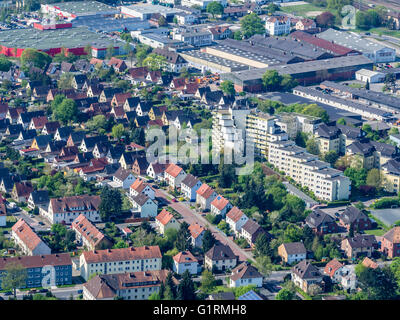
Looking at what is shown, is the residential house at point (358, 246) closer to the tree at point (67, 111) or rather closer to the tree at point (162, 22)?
the tree at point (67, 111)

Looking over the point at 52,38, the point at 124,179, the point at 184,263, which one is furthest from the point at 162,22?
the point at 184,263

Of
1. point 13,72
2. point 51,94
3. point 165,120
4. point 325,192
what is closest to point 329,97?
point 165,120

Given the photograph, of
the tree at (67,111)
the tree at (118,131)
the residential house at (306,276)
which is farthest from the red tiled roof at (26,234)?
the tree at (67,111)

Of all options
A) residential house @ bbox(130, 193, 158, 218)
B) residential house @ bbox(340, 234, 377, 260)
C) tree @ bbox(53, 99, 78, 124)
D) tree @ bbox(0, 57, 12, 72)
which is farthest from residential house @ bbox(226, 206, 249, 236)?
tree @ bbox(0, 57, 12, 72)

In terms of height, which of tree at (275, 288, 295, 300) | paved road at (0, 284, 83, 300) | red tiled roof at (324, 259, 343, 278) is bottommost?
red tiled roof at (324, 259, 343, 278)

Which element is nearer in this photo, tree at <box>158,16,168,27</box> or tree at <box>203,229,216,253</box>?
tree at <box>203,229,216,253</box>

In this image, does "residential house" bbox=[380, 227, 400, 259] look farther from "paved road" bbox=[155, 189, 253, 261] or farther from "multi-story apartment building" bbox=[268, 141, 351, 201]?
"paved road" bbox=[155, 189, 253, 261]

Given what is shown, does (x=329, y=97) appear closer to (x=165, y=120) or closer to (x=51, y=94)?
(x=165, y=120)
